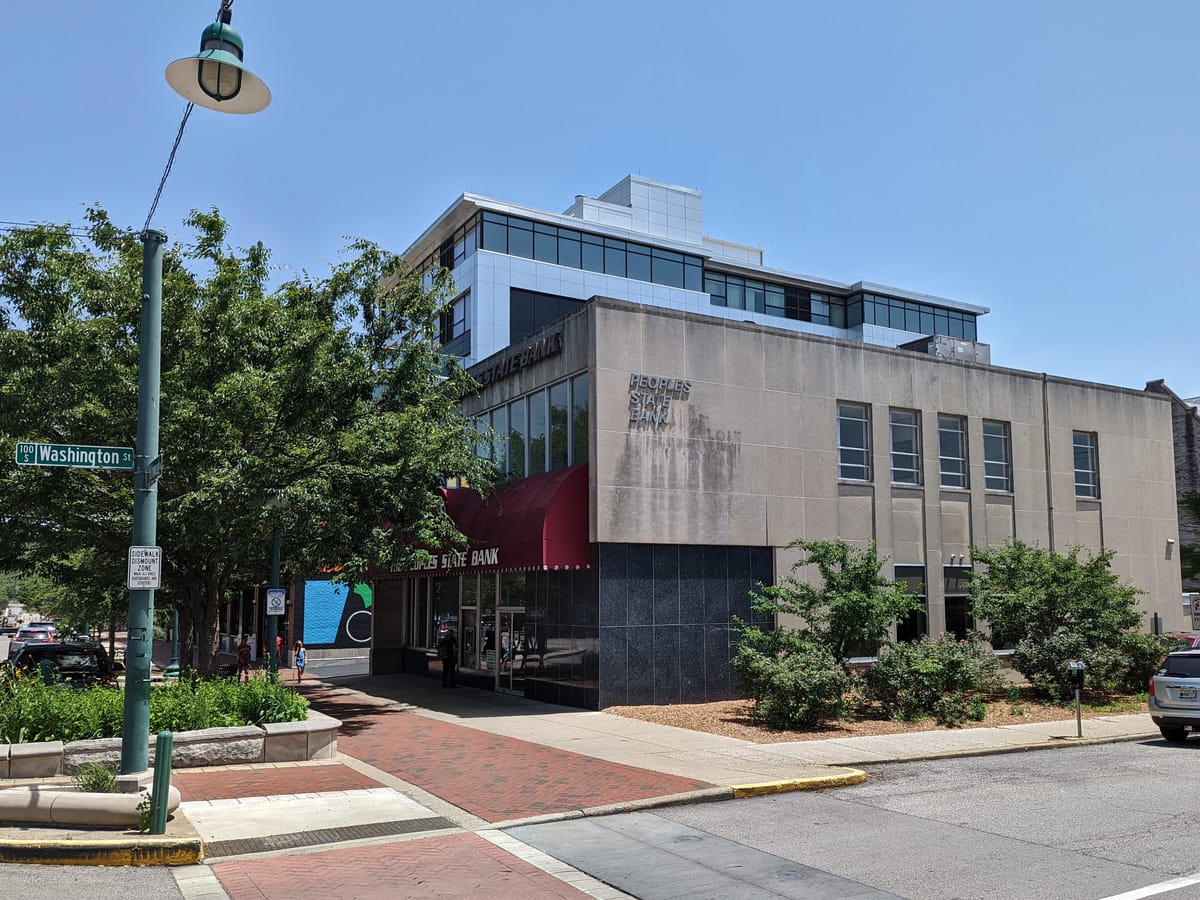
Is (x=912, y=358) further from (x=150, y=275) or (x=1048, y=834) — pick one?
(x=150, y=275)

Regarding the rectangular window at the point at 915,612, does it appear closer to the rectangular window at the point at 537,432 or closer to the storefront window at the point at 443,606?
the rectangular window at the point at 537,432

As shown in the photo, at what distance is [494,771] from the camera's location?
1388 centimetres

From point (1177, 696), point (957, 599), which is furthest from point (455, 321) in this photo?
point (1177, 696)

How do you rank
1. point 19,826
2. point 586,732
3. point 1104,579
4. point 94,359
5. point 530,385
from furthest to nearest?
point 530,385, point 1104,579, point 586,732, point 94,359, point 19,826

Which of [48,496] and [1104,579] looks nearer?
[48,496]

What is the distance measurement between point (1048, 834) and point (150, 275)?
35.9 ft

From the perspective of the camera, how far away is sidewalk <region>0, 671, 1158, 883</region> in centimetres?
943

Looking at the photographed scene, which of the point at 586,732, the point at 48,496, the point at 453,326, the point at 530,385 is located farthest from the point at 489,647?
the point at 453,326

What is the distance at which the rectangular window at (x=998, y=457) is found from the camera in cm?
2803

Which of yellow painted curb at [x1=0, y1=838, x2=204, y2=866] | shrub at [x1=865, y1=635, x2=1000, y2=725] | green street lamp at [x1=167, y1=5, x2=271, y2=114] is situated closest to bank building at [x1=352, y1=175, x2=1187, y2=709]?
shrub at [x1=865, y1=635, x2=1000, y2=725]

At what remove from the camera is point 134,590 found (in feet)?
35.6

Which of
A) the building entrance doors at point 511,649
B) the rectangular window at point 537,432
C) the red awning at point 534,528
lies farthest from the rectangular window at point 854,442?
the building entrance doors at point 511,649

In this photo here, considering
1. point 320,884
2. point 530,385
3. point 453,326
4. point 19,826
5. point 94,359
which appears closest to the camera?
point 320,884

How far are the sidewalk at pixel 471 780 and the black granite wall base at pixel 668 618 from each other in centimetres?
146
